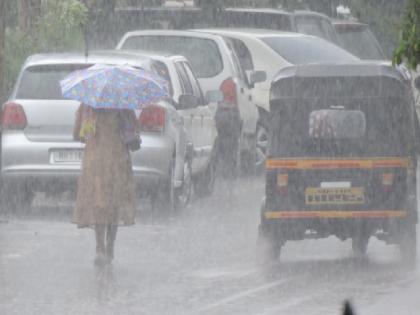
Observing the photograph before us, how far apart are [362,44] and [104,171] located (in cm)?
1712

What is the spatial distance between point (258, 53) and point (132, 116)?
33.5ft

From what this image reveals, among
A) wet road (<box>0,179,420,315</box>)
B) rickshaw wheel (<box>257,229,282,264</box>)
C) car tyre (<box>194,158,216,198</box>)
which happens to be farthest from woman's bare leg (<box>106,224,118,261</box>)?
car tyre (<box>194,158,216,198</box>)

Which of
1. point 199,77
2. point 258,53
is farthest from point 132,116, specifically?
point 258,53

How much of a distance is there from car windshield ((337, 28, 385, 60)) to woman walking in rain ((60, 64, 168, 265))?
16378 mm

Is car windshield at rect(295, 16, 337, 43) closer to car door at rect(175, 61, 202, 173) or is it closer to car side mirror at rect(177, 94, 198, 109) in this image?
car door at rect(175, 61, 202, 173)

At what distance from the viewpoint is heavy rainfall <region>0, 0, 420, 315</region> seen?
13086 millimetres

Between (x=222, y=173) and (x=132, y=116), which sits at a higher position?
(x=132, y=116)

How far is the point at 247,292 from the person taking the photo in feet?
43.0

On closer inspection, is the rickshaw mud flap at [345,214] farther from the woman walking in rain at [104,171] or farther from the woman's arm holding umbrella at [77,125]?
the woman's arm holding umbrella at [77,125]

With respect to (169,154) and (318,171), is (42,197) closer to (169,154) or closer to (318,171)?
(169,154)

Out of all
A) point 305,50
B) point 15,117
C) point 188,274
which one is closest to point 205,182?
point 15,117

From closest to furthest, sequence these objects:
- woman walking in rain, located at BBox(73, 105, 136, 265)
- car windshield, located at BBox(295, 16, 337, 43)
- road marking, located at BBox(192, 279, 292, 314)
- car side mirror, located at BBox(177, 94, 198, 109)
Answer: road marking, located at BBox(192, 279, 292, 314) < woman walking in rain, located at BBox(73, 105, 136, 265) < car side mirror, located at BBox(177, 94, 198, 109) < car windshield, located at BBox(295, 16, 337, 43)

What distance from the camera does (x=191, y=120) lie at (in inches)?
784

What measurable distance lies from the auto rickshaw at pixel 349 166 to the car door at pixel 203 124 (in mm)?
5322
